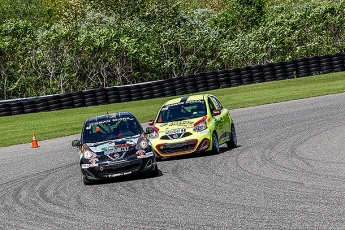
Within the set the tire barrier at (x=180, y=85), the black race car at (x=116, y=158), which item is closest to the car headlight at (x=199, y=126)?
the black race car at (x=116, y=158)

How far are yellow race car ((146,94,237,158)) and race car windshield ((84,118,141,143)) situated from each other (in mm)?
486

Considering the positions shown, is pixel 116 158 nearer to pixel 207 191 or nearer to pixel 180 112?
pixel 207 191

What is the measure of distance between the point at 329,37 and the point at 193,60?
34.2 ft

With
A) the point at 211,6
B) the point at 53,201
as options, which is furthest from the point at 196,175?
the point at 211,6

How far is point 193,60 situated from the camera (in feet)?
176

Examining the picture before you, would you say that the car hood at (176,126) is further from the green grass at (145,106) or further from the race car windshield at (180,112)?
the green grass at (145,106)

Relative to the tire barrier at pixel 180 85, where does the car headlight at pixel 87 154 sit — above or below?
above

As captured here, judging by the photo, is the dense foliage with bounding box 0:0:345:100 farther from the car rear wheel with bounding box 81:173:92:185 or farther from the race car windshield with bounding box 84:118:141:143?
the car rear wheel with bounding box 81:173:92:185

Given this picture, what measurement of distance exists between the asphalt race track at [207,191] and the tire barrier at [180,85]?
1890 centimetres

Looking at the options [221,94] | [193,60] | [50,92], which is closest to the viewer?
[221,94]

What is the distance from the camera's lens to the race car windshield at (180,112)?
1858 cm

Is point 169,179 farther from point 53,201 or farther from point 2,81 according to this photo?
point 2,81

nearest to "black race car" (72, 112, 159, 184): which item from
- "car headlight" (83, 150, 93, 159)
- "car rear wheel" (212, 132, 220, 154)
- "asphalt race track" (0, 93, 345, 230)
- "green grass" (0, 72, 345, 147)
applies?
"car headlight" (83, 150, 93, 159)

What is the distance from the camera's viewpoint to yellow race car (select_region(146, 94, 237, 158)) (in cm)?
1747
